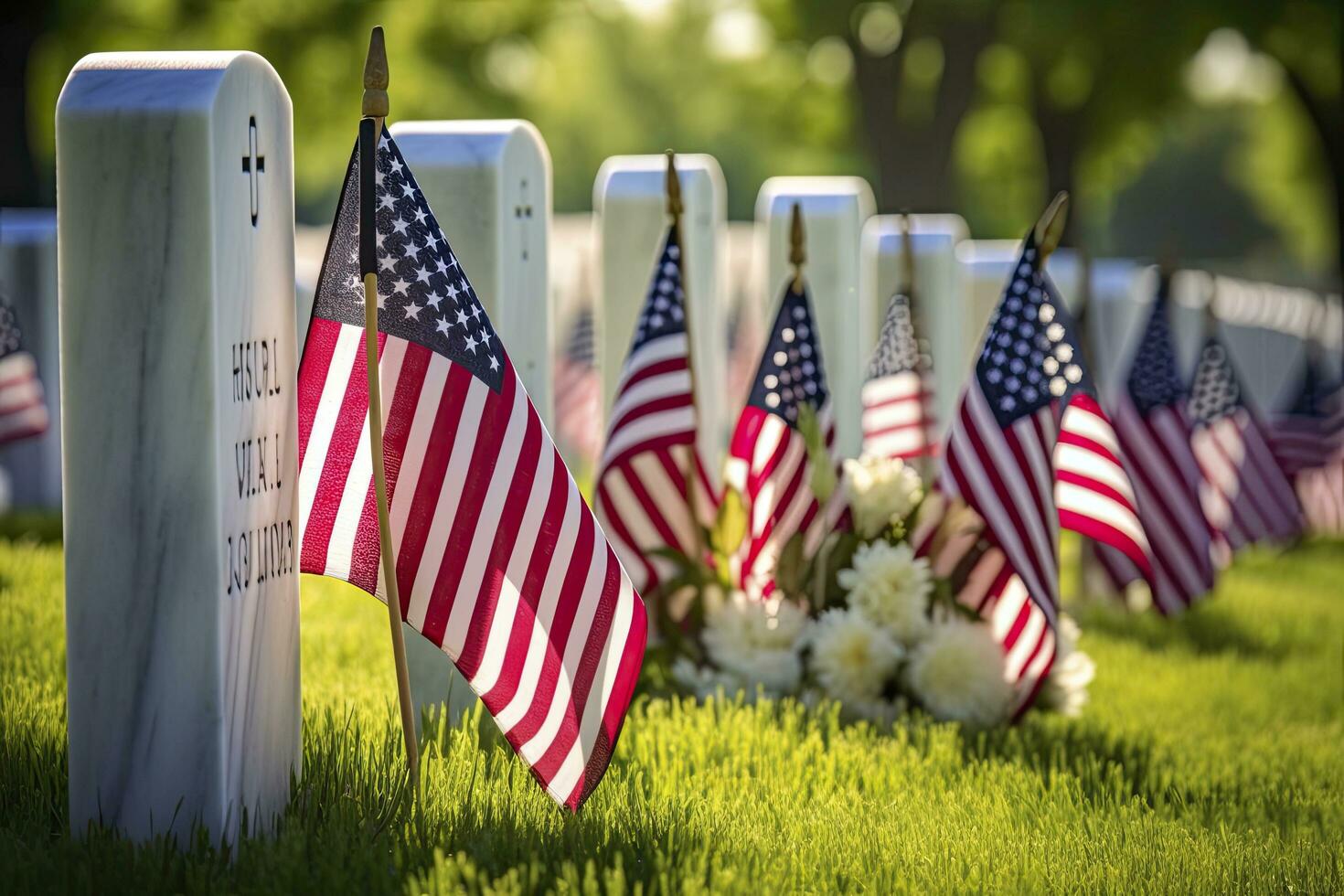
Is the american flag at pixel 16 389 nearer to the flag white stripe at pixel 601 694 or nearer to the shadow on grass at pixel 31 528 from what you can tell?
the shadow on grass at pixel 31 528

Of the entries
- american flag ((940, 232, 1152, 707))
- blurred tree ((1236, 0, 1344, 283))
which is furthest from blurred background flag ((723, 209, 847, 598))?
blurred tree ((1236, 0, 1344, 283))

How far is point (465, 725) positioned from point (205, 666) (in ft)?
4.48

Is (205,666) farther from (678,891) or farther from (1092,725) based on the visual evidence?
(1092,725)

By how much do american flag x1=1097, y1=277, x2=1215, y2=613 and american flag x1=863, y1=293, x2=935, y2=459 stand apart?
1.43 meters

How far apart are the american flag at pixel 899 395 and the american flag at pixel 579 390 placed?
3.97 m

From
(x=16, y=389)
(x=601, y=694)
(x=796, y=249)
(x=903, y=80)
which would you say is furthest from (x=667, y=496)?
(x=903, y=80)

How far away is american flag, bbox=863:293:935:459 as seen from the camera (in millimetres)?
7578

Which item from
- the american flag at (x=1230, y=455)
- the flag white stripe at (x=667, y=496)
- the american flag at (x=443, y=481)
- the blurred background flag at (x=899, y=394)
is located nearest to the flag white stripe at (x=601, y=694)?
the american flag at (x=443, y=481)

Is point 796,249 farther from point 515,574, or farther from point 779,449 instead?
point 515,574

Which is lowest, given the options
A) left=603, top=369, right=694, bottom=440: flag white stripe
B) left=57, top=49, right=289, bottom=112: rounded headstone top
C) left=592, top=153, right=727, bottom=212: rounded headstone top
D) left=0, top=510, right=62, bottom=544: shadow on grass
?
left=0, top=510, right=62, bottom=544: shadow on grass

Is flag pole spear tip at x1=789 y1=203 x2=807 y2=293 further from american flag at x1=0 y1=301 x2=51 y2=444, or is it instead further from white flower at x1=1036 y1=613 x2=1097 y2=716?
american flag at x1=0 y1=301 x2=51 y2=444

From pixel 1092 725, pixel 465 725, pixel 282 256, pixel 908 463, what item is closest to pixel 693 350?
pixel 908 463

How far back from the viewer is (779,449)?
6.62m

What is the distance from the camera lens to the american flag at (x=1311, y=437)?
1227 centimetres
